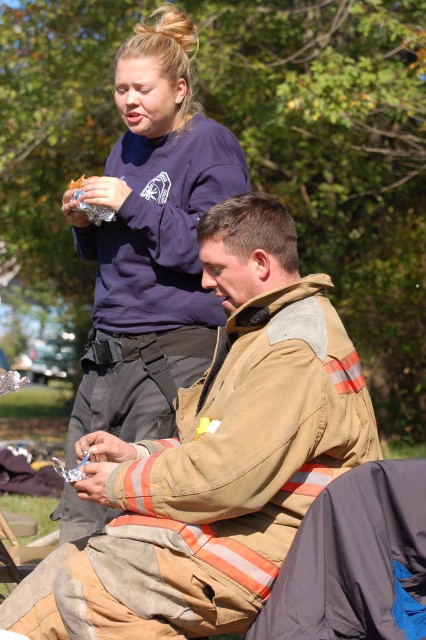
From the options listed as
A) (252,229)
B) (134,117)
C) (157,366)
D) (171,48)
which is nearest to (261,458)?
(252,229)

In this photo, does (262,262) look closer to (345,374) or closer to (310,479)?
(345,374)

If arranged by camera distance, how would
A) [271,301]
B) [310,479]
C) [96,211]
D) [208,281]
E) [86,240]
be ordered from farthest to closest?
1. [86,240]
2. [96,211]
3. [208,281]
4. [271,301]
5. [310,479]

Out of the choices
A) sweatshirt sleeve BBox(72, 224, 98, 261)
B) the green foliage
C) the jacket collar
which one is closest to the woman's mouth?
sweatshirt sleeve BBox(72, 224, 98, 261)

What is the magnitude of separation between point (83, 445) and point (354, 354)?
0.80m

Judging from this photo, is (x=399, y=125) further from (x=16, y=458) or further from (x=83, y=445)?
(x=83, y=445)

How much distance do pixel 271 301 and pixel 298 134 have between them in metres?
7.56

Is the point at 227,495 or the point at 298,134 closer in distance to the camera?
the point at 227,495

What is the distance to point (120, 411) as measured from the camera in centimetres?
329

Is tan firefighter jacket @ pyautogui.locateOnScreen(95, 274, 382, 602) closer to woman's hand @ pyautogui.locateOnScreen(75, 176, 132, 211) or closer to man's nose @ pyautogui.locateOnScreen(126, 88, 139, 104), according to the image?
woman's hand @ pyautogui.locateOnScreen(75, 176, 132, 211)

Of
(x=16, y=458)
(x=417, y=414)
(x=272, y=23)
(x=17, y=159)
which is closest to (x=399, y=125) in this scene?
(x=272, y=23)

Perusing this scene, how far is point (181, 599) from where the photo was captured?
2.58 m

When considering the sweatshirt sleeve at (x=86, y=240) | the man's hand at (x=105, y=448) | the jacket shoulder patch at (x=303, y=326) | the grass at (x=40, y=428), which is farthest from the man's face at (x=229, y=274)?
the grass at (x=40, y=428)

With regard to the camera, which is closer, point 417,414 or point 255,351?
point 255,351

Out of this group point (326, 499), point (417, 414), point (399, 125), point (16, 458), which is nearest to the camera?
point (326, 499)
